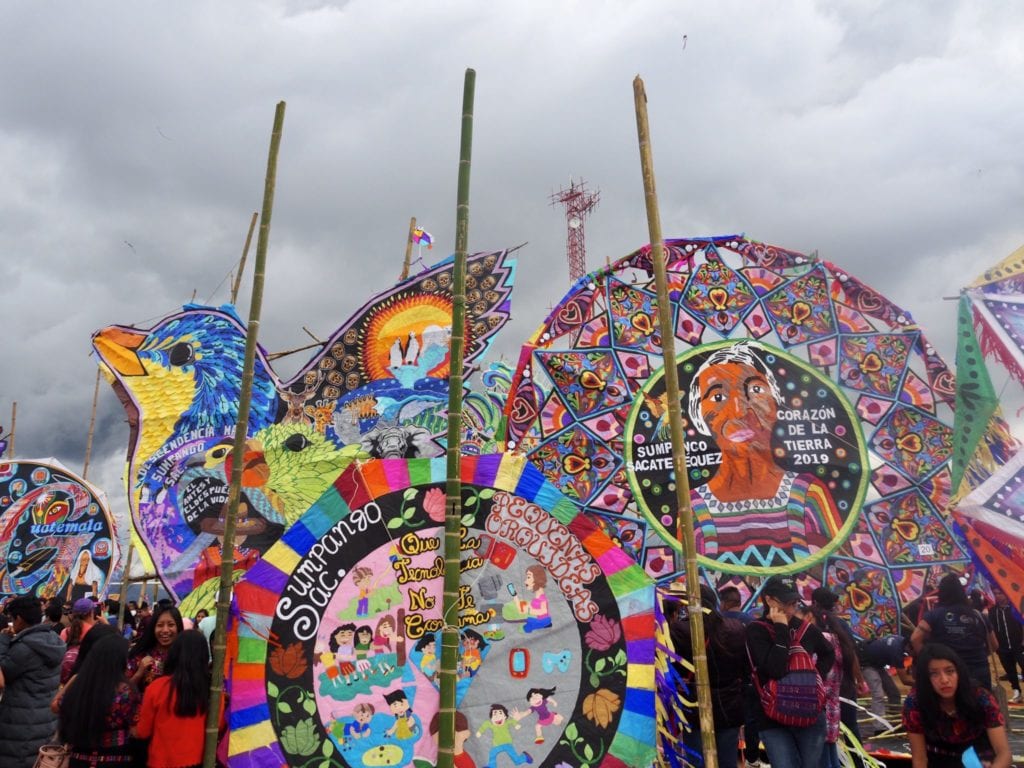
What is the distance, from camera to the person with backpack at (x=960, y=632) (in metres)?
5.83

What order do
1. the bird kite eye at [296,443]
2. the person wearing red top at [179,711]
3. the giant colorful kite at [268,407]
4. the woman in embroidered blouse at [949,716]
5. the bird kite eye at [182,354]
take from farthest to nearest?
the bird kite eye at [182,354]
the bird kite eye at [296,443]
the giant colorful kite at [268,407]
the person wearing red top at [179,711]
the woman in embroidered blouse at [949,716]

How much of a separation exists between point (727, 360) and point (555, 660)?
20.5ft

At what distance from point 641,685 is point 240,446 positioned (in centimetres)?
253

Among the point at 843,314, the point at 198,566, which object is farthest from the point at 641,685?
the point at 198,566

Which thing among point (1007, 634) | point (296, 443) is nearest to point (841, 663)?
point (1007, 634)

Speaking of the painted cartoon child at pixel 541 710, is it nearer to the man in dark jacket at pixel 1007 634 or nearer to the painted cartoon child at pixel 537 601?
the painted cartoon child at pixel 537 601

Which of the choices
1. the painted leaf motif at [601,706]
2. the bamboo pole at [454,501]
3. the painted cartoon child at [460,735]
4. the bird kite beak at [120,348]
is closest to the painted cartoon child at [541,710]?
the painted leaf motif at [601,706]

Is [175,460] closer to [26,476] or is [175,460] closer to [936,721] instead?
[26,476]

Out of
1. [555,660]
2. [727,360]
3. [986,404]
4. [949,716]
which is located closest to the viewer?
[949,716]

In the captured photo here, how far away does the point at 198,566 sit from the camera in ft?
35.7

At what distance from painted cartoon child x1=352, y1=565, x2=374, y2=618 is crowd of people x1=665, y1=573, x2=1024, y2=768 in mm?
1812

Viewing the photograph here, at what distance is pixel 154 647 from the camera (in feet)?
14.8

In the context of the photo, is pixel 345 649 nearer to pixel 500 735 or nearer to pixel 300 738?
pixel 300 738

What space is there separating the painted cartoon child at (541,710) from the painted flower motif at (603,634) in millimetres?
308
